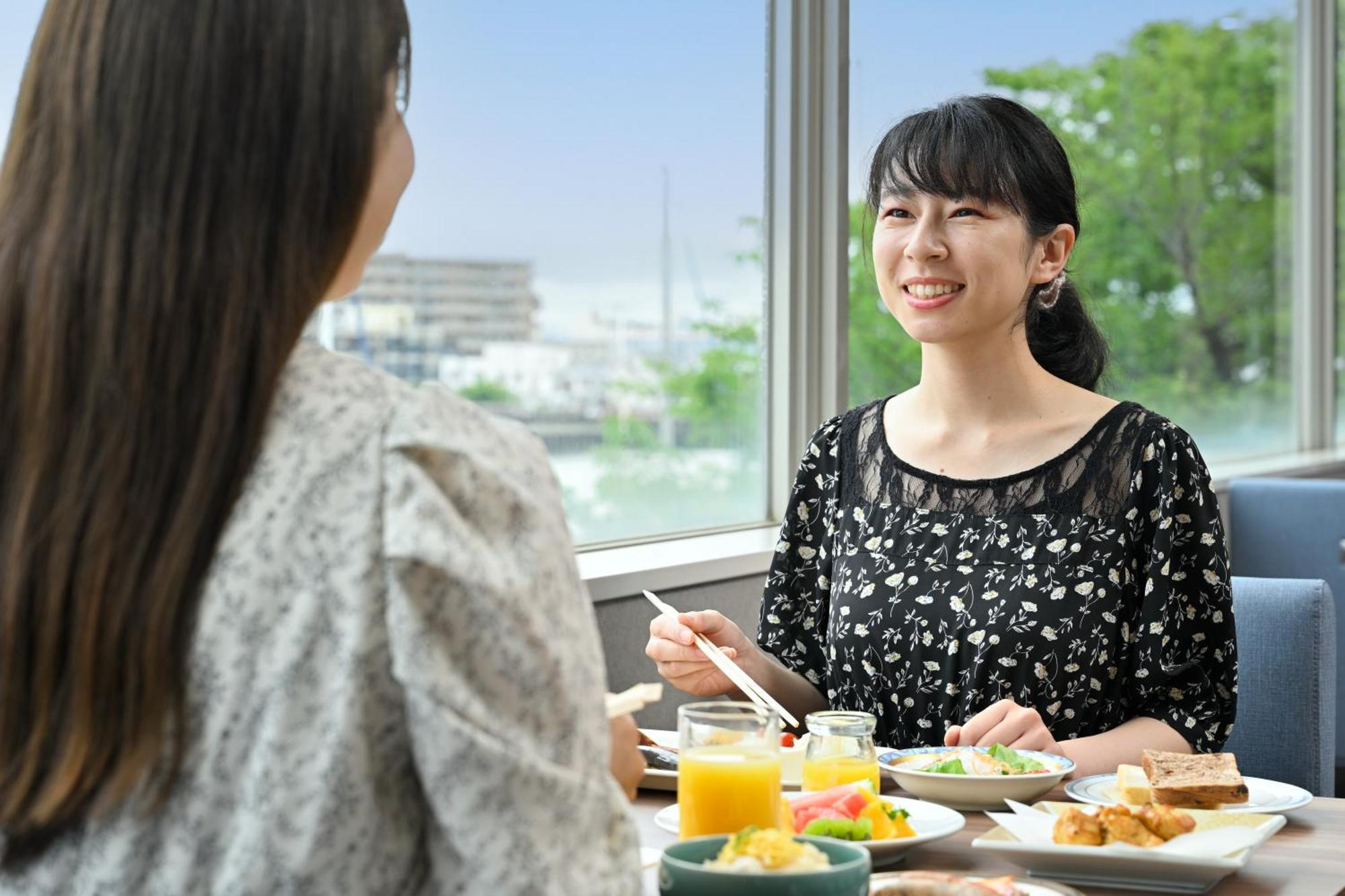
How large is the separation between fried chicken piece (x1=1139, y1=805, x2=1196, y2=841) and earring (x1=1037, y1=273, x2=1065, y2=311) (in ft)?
3.12

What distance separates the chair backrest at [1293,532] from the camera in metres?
3.33

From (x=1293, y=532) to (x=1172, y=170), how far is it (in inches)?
68.7

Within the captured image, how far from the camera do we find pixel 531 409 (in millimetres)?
2551

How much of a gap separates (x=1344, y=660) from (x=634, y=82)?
1.90 meters

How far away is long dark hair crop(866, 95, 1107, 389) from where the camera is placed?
1.87 meters

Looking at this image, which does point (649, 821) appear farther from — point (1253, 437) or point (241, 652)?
point (1253, 437)

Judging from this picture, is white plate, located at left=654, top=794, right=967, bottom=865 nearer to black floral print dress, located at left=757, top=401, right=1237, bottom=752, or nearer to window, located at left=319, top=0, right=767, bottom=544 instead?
black floral print dress, located at left=757, top=401, right=1237, bottom=752

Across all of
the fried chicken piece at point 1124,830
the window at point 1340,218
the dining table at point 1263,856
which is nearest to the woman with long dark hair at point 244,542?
the dining table at point 1263,856

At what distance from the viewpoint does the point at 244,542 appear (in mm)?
709

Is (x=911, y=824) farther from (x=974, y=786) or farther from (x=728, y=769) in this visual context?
(x=728, y=769)

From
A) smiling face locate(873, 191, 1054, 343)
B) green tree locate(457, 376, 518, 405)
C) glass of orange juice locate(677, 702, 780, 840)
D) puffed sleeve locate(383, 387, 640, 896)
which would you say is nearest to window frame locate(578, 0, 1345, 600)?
green tree locate(457, 376, 518, 405)

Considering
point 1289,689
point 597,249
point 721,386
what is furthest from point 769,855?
point 721,386

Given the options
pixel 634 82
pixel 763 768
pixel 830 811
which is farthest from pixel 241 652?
pixel 634 82

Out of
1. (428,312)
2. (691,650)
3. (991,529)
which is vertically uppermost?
(428,312)
